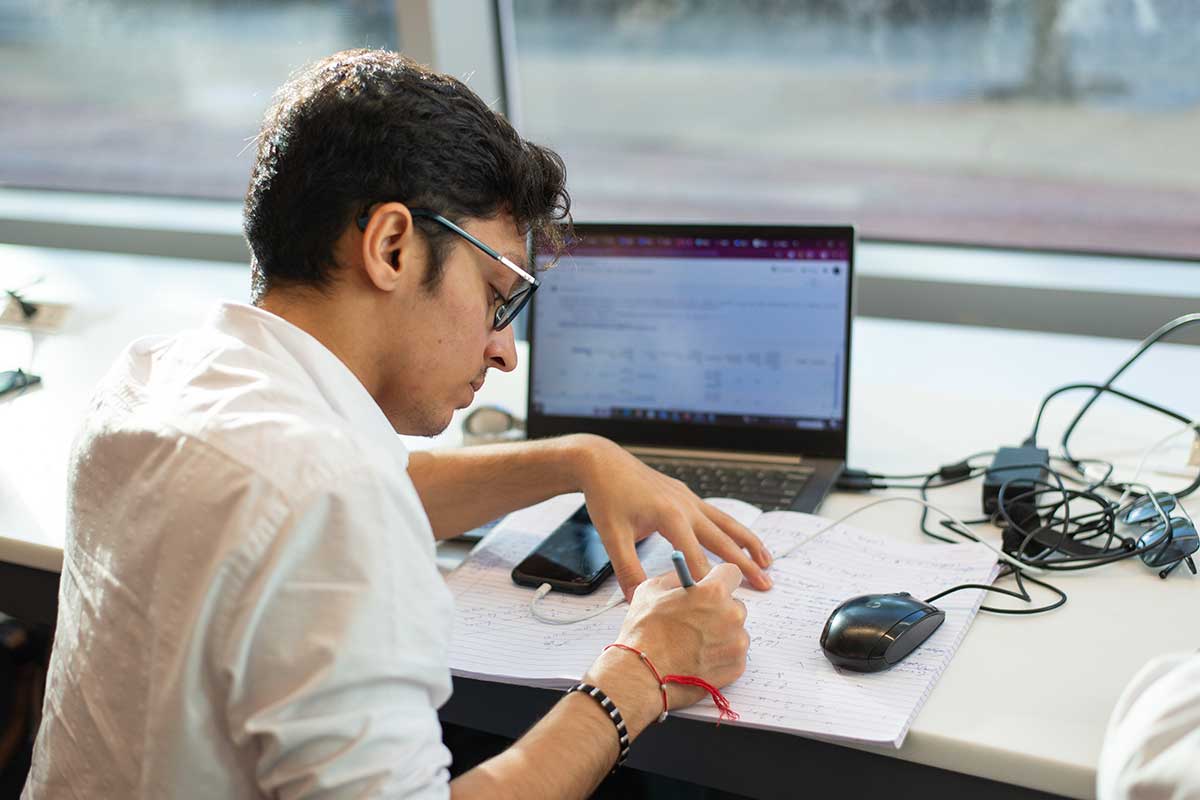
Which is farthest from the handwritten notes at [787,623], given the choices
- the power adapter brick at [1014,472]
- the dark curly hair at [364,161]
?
the dark curly hair at [364,161]

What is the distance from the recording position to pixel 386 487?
0.76 m

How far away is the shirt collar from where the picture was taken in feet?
2.82

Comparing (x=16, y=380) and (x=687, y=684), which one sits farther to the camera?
Answer: (x=16, y=380)

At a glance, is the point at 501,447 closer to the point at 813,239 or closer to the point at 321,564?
the point at 813,239

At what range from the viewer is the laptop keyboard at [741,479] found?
135cm

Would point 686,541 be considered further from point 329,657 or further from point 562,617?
point 329,657

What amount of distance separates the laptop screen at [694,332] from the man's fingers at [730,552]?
13.1 inches

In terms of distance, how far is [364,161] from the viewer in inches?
36.2

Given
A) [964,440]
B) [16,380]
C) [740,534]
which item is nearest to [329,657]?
[740,534]

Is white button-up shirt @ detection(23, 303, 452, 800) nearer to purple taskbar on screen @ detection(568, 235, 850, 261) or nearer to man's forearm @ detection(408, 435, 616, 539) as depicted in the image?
man's forearm @ detection(408, 435, 616, 539)

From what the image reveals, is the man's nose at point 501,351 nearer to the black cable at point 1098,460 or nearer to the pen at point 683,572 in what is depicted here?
the pen at point 683,572

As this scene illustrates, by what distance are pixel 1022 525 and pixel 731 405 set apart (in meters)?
0.39

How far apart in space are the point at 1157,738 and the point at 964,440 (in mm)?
803

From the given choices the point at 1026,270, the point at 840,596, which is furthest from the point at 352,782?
the point at 1026,270
